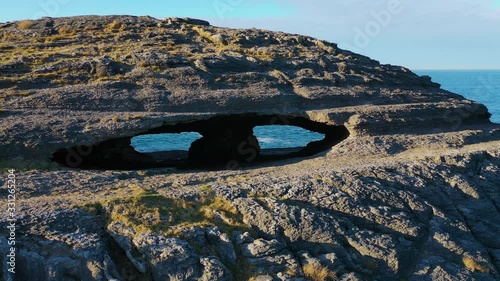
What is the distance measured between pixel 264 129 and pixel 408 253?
76502 mm

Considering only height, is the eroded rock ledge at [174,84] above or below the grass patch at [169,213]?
above

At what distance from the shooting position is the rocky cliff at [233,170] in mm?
17469

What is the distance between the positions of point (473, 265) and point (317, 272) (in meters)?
6.91


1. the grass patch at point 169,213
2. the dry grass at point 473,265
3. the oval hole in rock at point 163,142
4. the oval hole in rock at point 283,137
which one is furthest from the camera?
the oval hole in rock at point 283,137

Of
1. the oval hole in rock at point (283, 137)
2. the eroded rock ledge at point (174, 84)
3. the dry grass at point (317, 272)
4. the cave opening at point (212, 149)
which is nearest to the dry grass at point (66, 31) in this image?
the eroded rock ledge at point (174, 84)

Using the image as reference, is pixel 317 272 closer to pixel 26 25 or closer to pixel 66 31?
pixel 66 31

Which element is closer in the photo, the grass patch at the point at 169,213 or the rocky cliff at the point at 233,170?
the rocky cliff at the point at 233,170

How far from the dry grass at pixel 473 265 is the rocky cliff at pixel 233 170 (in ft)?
0.17

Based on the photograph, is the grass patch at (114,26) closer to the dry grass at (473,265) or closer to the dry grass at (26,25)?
the dry grass at (26,25)

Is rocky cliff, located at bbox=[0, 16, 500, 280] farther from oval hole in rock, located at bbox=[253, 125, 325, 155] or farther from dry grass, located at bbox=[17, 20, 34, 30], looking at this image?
oval hole in rock, located at bbox=[253, 125, 325, 155]

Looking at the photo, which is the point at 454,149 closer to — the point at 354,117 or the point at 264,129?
the point at 354,117
